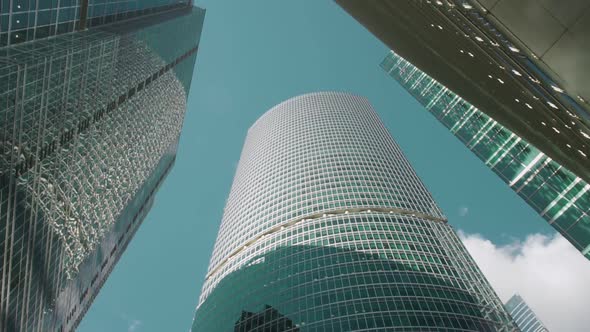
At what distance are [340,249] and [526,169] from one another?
35835 mm

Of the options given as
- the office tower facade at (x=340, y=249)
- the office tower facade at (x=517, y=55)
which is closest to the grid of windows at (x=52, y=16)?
the office tower facade at (x=517, y=55)

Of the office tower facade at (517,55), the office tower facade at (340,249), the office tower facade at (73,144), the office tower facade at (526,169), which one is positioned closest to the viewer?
the office tower facade at (517,55)

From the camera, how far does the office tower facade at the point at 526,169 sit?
156 feet

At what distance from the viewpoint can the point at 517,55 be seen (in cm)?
1098

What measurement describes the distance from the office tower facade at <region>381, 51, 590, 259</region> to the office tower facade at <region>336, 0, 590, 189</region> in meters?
18.5

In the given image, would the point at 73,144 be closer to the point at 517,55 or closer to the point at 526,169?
the point at 517,55

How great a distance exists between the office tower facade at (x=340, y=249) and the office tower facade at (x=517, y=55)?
4966 centimetres

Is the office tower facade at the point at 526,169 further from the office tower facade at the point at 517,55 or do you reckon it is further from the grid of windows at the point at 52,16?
the grid of windows at the point at 52,16

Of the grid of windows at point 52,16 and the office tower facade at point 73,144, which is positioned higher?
the grid of windows at point 52,16

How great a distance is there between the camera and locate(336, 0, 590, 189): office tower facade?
791 centimetres

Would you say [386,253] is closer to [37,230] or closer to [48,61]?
[37,230]

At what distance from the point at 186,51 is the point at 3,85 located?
264ft

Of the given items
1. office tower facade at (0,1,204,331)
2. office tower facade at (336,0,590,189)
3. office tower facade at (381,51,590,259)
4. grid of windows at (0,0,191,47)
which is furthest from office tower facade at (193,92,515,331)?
grid of windows at (0,0,191,47)

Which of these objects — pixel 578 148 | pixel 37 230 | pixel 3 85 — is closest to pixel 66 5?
pixel 3 85
